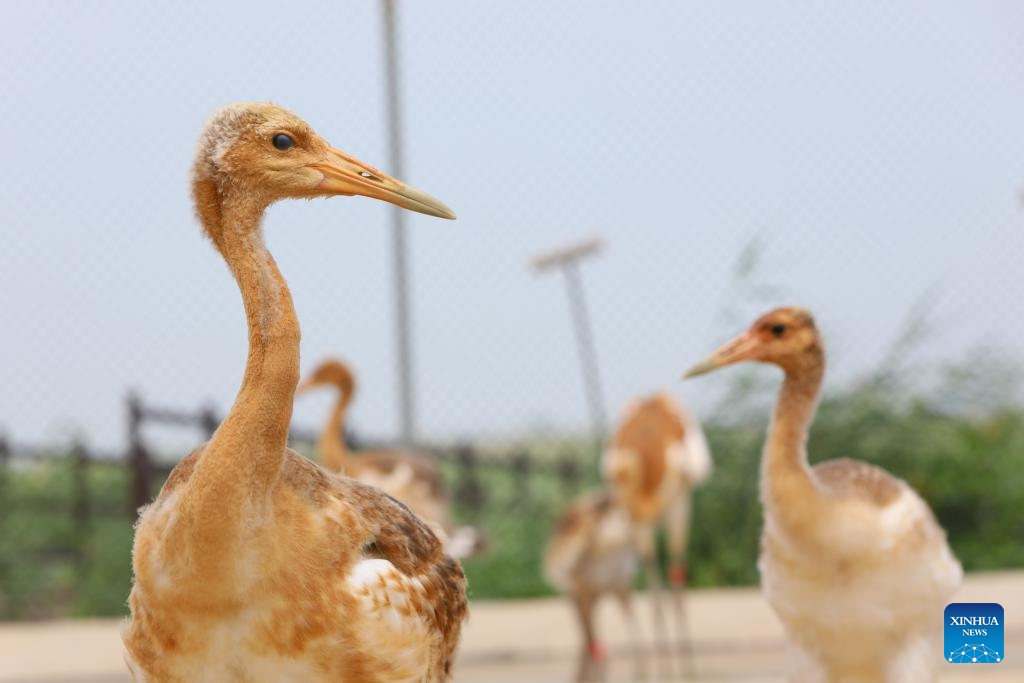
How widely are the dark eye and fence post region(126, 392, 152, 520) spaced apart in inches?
233

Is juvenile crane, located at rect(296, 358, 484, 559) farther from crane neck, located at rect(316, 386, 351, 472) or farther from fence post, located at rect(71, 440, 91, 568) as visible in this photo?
fence post, located at rect(71, 440, 91, 568)

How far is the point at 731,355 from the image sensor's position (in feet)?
12.9

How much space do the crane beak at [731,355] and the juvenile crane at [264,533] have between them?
1581mm

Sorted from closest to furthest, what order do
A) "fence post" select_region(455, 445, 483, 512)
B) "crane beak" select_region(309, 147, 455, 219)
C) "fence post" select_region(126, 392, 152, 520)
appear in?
"crane beak" select_region(309, 147, 455, 219) < "fence post" select_region(126, 392, 152, 520) < "fence post" select_region(455, 445, 483, 512)

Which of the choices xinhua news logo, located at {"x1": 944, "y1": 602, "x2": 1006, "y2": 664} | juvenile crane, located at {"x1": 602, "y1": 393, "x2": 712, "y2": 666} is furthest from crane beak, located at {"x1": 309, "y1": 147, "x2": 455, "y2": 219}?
juvenile crane, located at {"x1": 602, "y1": 393, "x2": 712, "y2": 666}

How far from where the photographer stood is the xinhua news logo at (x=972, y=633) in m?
4.02

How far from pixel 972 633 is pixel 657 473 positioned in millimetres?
2874

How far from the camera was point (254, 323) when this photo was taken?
7.84ft

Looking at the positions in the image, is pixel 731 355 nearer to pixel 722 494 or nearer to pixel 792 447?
pixel 792 447

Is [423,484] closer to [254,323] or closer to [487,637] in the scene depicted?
[487,637]

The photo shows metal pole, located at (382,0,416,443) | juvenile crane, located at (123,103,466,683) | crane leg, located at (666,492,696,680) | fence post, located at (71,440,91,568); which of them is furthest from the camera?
fence post, located at (71,440,91,568)

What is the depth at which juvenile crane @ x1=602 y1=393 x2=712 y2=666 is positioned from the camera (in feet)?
22.5

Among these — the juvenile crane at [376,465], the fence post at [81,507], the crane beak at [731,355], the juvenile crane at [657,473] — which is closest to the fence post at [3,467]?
the fence post at [81,507]

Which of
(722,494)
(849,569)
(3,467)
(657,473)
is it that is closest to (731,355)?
(849,569)
